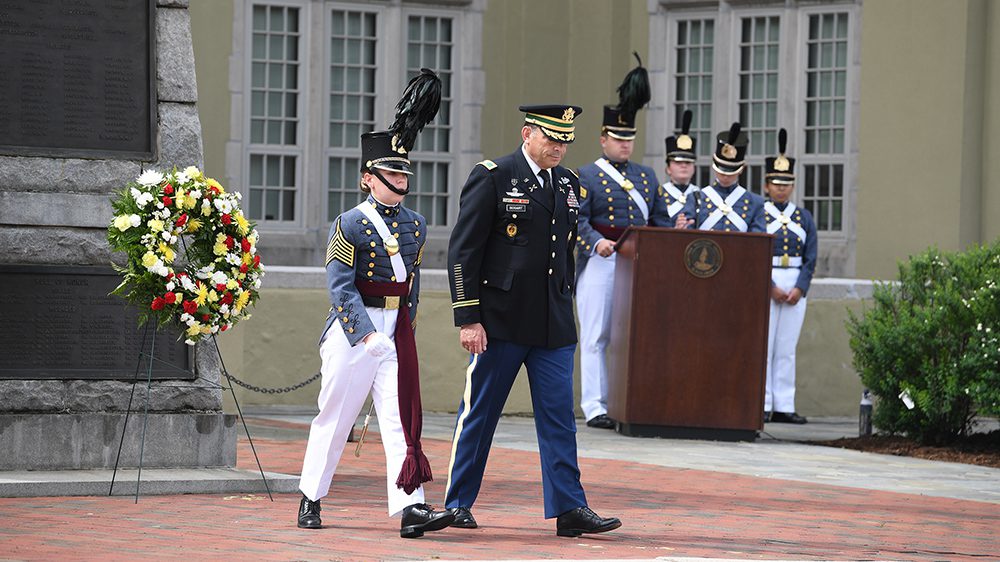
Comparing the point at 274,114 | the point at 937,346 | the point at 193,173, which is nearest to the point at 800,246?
the point at 937,346

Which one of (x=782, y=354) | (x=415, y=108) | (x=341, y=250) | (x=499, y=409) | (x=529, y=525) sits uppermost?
(x=415, y=108)

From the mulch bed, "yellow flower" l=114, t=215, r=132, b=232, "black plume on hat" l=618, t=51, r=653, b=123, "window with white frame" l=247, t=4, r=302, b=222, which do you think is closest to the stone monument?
"yellow flower" l=114, t=215, r=132, b=232

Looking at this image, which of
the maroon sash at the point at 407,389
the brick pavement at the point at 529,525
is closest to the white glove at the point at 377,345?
the maroon sash at the point at 407,389

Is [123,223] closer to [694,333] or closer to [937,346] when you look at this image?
[694,333]

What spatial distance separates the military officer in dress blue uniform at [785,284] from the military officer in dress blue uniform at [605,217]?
182cm

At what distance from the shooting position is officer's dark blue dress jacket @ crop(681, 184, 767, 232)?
46.9 feet

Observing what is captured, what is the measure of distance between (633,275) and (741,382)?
109 cm

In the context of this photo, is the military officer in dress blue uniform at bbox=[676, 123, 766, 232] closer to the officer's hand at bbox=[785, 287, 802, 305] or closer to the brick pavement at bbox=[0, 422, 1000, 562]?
the officer's hand at bbox=[785, 287, 802, 305]

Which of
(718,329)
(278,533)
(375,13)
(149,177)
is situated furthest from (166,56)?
(375,13)

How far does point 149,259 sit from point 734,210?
647cm

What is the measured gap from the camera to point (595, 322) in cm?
1349

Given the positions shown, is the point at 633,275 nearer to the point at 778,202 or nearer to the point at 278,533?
the point at 778,202

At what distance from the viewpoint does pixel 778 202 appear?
15.3 metres

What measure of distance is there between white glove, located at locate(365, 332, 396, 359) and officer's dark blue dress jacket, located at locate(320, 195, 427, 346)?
1.4 inches
